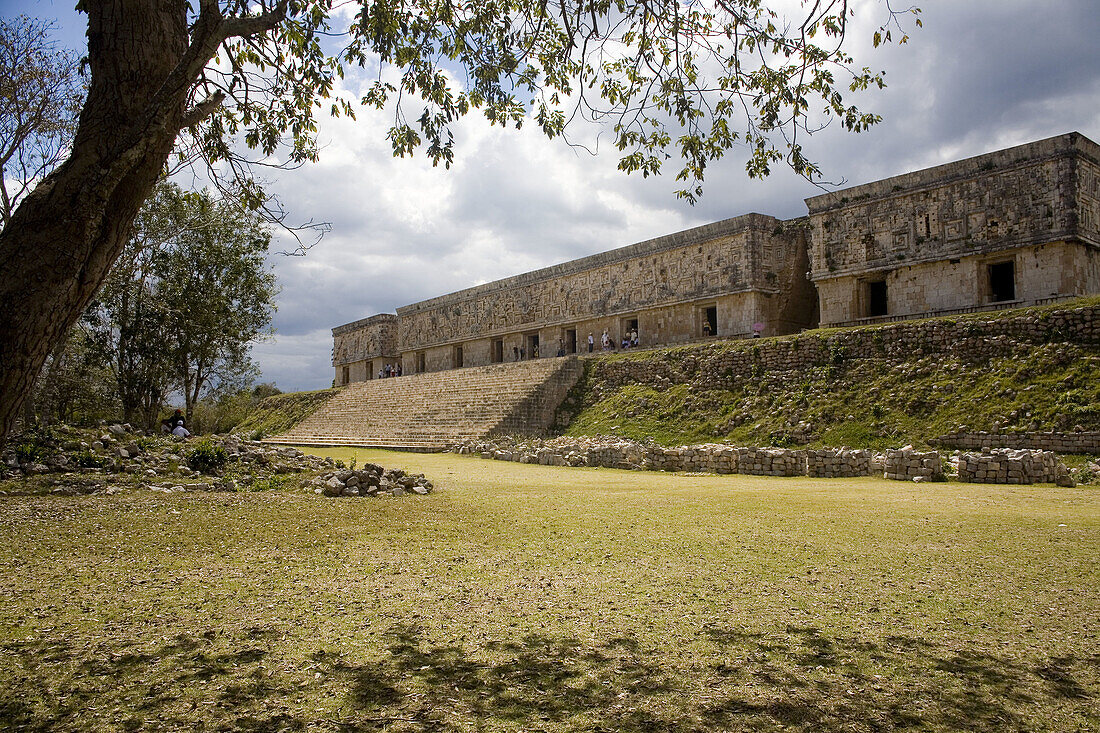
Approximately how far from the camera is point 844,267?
19.1 metres

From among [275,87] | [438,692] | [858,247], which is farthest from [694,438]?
[438,692]

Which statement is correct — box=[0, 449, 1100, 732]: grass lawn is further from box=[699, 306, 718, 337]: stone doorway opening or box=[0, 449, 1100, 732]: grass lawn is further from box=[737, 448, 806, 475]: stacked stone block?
box=[699, 306, 718, 337]: stone doorway opening

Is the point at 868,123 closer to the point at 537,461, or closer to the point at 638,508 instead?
the point at 638,508

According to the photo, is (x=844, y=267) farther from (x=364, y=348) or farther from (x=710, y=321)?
(x=364, y=348)

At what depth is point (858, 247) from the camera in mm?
18906

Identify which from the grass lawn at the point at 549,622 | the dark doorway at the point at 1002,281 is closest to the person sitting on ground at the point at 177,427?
the grass lawn at the point at 549,622

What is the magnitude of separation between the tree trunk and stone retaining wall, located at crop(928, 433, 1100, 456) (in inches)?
496

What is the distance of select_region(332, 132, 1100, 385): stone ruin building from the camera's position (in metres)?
15.6

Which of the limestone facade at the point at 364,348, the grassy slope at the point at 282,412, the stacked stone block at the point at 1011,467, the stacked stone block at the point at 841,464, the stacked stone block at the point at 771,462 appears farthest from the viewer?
the limestone facade at the point at 364,348

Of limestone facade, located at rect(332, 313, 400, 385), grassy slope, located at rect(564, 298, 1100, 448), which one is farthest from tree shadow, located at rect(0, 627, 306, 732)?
limestone facade, located at rect(332, 313, 400, 385)

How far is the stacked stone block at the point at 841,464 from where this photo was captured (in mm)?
10781

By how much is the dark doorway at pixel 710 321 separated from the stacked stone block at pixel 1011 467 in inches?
527

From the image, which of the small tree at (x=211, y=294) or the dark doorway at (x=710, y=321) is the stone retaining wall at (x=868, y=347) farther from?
the small tree at (x=211, y=294)

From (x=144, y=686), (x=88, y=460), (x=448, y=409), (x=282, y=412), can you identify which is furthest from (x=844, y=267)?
(x=282, y=412)
